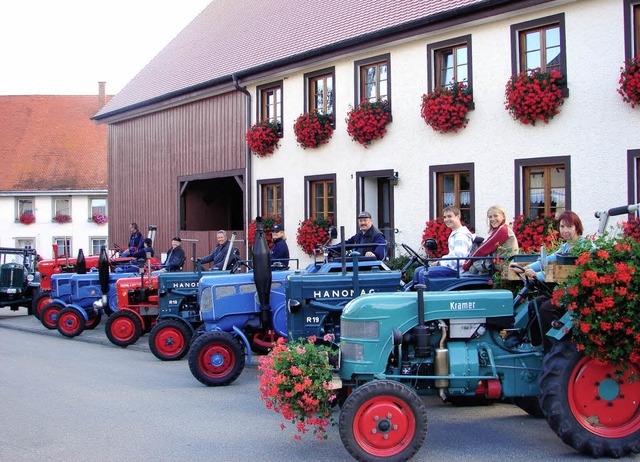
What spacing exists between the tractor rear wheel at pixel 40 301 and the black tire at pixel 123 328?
5.31m

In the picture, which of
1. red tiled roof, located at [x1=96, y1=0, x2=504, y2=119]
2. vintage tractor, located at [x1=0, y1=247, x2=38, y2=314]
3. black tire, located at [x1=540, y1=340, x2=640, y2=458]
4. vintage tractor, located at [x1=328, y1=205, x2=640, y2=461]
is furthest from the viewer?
vintage tractor, located at [x1=0, y1=247, x2=38, y2=314]

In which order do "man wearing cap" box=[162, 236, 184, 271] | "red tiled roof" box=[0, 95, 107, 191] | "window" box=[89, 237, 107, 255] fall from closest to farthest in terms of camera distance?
"man wearing cap" box=[162, 236, 184, 271] → "red tiled roof" box=[0, 95, 107, 191] → "window" box=[89, 237, 107, 255]

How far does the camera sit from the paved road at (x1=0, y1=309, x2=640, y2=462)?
623cm

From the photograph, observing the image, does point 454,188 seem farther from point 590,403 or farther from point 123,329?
point 590,403

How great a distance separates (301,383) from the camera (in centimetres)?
595

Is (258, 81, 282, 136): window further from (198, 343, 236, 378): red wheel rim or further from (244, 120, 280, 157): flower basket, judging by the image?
(198, 343, 236, 378): red wheel rim

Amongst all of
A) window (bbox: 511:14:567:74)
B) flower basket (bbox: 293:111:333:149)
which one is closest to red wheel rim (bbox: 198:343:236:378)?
window (bbox: 511:14:567:74)

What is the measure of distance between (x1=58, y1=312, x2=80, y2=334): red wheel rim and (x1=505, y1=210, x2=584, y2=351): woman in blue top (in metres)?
10.1

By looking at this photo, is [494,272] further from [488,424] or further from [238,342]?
[238,342]

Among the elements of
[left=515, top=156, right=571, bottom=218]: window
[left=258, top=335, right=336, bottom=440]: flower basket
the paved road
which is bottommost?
the paved road

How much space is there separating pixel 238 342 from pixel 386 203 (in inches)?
310

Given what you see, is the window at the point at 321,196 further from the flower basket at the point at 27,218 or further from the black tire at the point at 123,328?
the flower basket at the point at 27,218

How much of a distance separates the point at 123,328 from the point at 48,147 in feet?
114

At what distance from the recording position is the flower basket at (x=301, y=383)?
19.5 ft
